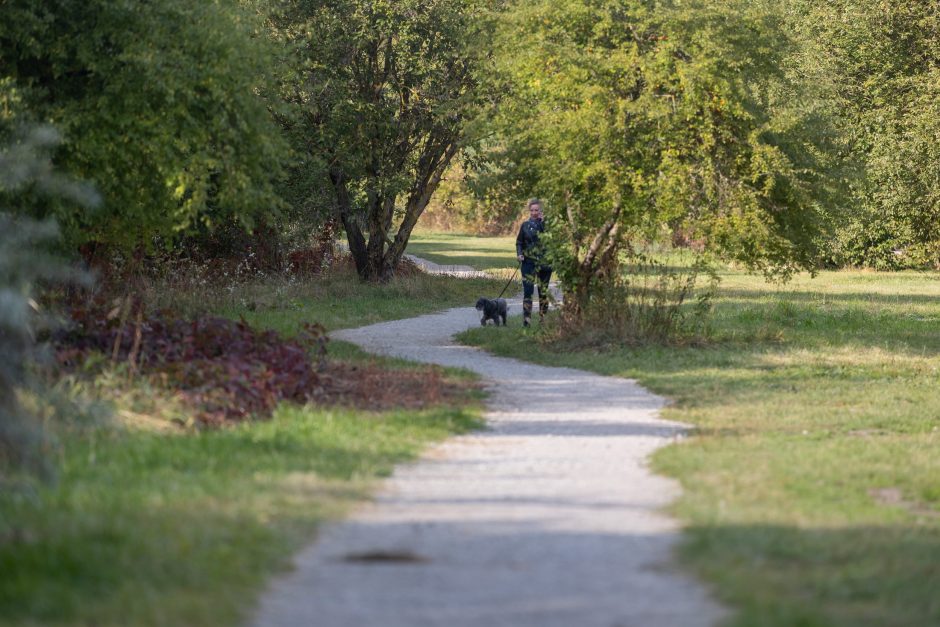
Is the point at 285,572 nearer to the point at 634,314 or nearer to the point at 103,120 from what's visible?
the point at 103,120

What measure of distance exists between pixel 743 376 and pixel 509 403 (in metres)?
3.87

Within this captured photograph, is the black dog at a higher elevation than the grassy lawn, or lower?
higher

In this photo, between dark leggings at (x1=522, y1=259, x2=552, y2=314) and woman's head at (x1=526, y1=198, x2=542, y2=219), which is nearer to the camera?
woman's head at (x1=526, y1=198, x2=542, y2=219)

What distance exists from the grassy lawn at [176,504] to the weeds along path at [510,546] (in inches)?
9.3

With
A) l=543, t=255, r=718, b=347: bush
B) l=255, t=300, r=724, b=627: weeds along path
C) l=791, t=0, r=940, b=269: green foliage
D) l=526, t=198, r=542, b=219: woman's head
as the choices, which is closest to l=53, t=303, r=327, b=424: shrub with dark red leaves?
l=255, t=300, r=724, b=627: weeds along path

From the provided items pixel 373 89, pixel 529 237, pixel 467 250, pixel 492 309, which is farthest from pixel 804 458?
pixel 467 250

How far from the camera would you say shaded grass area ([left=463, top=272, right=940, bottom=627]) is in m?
6.05

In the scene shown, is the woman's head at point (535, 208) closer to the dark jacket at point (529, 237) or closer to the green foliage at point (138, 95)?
Result: the dark jacket at point (529, 237)

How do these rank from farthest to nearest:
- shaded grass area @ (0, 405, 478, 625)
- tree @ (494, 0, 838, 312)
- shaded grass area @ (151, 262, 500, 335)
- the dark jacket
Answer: shaded grass area @ (151, 262, 500, 335)
the dark jacket
tree @ (494, 0, 838, 312)
shaded grass area @ (0, 405, 478, 625)

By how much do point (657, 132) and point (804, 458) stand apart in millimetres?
8263

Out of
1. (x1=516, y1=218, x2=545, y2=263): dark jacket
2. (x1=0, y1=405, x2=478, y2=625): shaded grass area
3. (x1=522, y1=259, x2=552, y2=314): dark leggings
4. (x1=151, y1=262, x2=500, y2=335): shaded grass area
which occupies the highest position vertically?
(x1=516, y1=218, x2=545, y2=263): dark jacket

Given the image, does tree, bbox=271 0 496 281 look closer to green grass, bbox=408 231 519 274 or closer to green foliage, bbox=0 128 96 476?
green grass, bbox=408 231 519 274

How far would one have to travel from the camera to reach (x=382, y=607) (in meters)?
5.50

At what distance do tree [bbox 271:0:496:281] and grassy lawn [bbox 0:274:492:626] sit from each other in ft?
47.6
